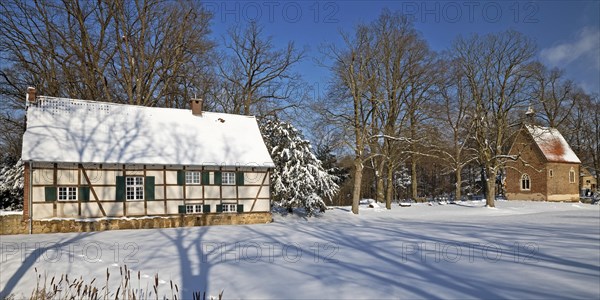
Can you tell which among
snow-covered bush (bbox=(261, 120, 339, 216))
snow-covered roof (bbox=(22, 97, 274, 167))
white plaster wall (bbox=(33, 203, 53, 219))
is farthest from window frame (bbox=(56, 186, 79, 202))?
snow-covered bush (bbox=(261, 120, 339, 216))

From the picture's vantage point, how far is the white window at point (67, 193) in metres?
17.1

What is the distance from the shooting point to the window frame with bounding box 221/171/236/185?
67.6 ft

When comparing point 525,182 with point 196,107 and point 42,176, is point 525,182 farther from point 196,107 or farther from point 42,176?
point 42,176

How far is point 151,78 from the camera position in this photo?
2881 centimetres

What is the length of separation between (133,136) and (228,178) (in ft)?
16.5

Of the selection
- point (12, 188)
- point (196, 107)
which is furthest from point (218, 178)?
point (12, 188)

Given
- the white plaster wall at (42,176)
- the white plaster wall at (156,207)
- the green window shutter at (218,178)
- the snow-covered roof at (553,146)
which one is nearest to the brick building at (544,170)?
the snow-covered roof at (553,146)

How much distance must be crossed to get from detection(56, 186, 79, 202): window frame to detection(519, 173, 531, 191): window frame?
38988 millimetres

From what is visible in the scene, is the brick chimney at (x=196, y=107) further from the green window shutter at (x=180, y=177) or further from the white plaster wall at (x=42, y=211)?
the white plaster wall at (x=42, y=211)

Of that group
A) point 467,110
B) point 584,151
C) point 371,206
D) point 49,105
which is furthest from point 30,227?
point 584,151

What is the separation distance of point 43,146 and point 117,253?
343 inches

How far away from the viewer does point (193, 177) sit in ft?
65.1

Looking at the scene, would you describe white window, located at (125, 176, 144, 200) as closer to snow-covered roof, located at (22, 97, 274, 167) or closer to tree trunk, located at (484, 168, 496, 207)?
snow-covered roof, located at (22, 97, 274, 167)

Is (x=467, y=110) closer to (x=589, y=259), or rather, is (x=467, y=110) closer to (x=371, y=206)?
(x=371, y=206)
